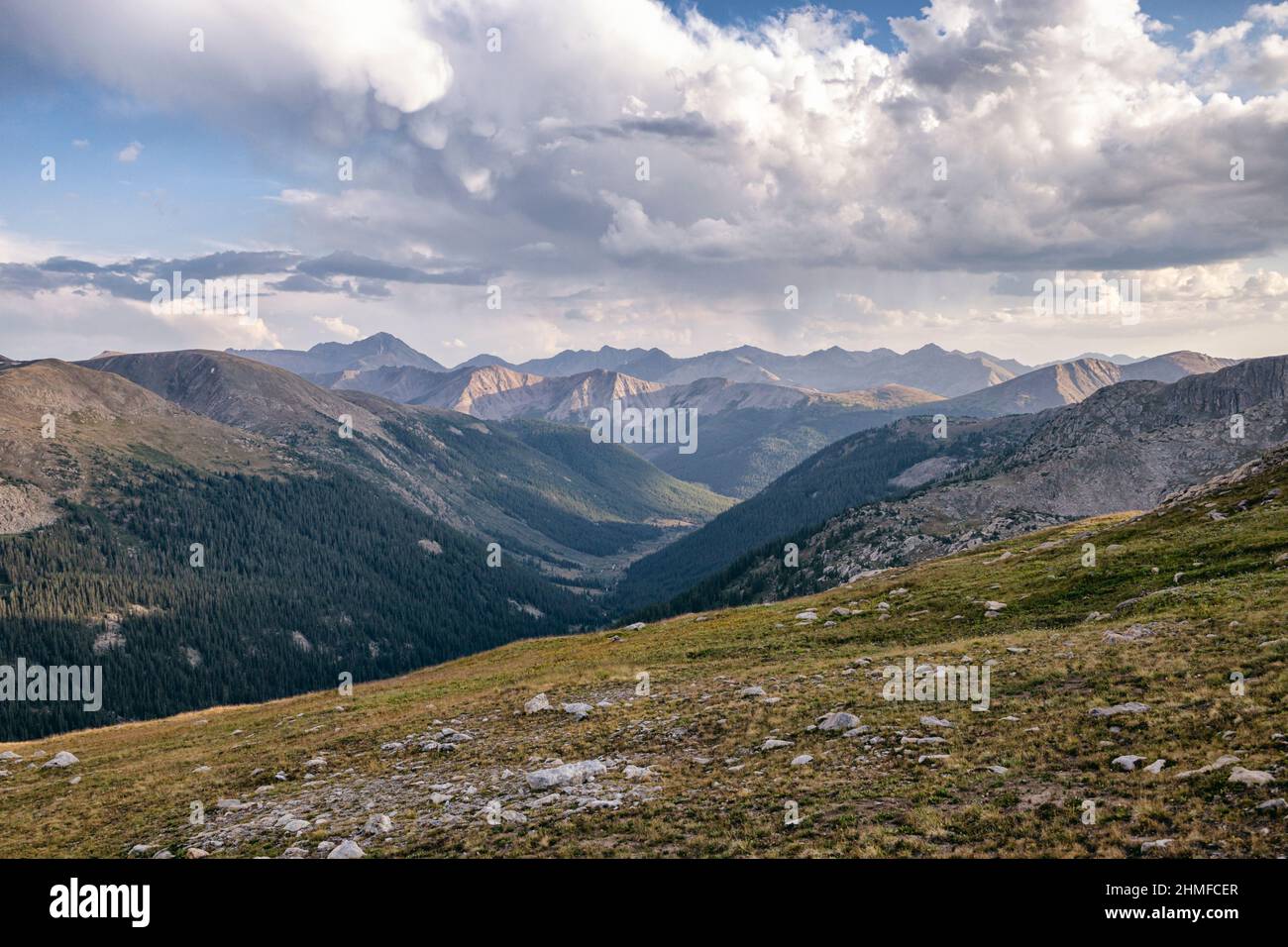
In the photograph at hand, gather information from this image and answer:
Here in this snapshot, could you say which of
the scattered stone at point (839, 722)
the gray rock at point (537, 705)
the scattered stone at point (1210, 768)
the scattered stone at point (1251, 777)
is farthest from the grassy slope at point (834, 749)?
the gray rock at point (537, 705)

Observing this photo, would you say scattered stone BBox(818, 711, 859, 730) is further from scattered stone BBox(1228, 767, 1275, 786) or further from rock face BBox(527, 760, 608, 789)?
scattered stone BBox(1228, 767, 1275, 786)

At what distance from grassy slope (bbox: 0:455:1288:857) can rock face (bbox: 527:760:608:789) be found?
584 millimetres

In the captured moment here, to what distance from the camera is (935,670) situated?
28.1 meters

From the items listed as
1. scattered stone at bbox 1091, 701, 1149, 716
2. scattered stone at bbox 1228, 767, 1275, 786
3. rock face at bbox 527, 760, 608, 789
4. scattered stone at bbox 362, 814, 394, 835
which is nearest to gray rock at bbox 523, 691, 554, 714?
rock face at bbox 527, 760, 608, 789

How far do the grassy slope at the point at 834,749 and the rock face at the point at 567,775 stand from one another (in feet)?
1.92

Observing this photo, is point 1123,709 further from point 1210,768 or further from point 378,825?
point 378,825

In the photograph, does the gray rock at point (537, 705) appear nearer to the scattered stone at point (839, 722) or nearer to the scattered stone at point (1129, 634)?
the scattered stone at point (839, 722)

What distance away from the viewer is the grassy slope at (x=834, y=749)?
1499 centimetres

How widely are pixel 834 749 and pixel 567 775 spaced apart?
335 inches

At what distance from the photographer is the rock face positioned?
21203mm
